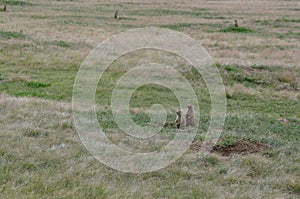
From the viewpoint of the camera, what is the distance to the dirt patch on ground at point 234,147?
8133 mm

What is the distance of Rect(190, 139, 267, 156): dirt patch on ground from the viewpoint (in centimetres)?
813

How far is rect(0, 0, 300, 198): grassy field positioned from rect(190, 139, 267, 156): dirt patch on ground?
0.08 m

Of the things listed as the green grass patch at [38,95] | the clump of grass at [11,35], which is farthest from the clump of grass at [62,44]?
the green grass patch at [38,95]

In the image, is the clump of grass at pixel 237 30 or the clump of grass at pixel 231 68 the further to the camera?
the clump of grass at pixel 237 30

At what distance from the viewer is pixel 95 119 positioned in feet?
32.7

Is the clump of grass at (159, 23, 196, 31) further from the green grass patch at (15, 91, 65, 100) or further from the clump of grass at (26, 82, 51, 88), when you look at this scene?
the green grass patch at (15, 91, 65, 100)

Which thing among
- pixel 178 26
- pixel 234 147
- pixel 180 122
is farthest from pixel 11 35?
pixel 234 147

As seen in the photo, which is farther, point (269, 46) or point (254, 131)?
point (269, 46)

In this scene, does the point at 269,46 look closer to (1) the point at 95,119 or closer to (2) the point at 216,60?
(2) the point at 216,60

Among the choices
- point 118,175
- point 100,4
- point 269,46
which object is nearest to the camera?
point 118,175

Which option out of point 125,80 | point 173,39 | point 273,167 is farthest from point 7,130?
point 173,39

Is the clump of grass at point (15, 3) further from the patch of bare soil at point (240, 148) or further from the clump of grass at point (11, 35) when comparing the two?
the patch of bare soil at point (240, 148)

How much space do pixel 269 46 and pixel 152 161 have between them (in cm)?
1821

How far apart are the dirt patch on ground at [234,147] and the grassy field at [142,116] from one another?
8cm
